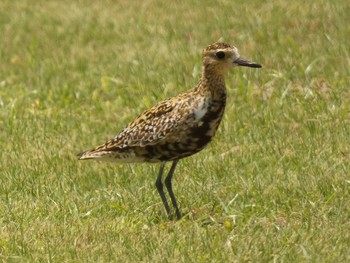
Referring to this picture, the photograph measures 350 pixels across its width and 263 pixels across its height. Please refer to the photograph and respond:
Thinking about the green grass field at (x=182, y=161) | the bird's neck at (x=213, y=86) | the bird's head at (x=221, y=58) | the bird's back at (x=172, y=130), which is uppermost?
the bird's head at (x=221, y=58)

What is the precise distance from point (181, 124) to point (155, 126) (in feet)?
1.00

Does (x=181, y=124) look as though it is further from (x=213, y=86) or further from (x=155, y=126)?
(x=213, y=86)

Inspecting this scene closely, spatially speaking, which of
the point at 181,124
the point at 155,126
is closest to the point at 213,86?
the point at 181,124

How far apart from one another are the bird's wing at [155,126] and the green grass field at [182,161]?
0.60 metres

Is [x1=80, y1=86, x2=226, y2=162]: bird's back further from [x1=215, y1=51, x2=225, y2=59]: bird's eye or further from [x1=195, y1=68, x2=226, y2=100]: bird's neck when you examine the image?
[x1=215, y1=51, x2=225, y2=59]: bird's eye

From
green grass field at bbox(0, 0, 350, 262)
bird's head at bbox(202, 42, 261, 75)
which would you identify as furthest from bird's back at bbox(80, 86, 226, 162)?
green grass field at bbox(0, 0, 350, 262)

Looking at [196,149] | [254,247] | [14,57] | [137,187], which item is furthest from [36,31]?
[254,247]

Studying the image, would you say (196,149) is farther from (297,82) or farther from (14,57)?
(14,57)

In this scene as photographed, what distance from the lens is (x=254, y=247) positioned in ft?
27.0

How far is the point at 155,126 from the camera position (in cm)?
929

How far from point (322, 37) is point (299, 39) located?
0.32 m

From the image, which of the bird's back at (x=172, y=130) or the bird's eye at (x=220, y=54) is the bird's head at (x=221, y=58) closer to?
the bird's eye at (x=220, y=54)

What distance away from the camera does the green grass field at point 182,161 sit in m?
8.59

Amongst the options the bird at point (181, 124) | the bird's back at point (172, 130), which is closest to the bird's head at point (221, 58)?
the bird at point (181, 124)
